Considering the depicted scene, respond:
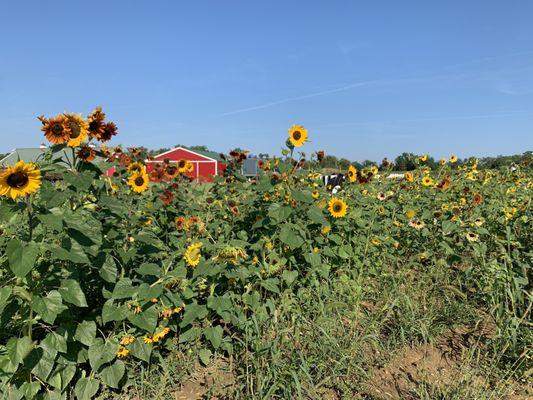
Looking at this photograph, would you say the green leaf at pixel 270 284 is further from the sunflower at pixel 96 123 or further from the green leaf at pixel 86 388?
the sunflower at pixel 96 123

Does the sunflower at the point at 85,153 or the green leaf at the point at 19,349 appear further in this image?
the sunflower at the point at 85,153

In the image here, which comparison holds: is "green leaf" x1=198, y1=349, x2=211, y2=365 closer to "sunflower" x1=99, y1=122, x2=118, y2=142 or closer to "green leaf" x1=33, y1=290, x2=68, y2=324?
"green leaf" x1=33, y1=290, x2=68, y2=324

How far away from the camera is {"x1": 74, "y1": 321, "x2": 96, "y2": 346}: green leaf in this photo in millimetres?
1972

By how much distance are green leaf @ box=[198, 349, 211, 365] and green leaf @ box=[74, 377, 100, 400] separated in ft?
1.94

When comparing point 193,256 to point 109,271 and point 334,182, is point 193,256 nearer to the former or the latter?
point 109,271

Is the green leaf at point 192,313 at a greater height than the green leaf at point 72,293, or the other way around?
the green leaf at point 72,293

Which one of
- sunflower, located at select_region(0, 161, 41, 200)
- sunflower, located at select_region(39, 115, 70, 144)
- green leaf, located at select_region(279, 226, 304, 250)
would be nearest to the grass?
green leaf, located at select_region(279, 226, 304, 250)

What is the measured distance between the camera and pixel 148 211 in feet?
12.3

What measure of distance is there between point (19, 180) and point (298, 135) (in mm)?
2014

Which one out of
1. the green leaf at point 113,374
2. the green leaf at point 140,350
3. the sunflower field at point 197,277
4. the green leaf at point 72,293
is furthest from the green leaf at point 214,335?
the green leaf at point 72,293

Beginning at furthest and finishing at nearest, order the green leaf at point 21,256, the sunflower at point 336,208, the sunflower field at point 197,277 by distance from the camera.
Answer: the sunflower at point 336,208
the sunflower field at point 197,277
the green leaf at point 21,256

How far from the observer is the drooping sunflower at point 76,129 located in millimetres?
2014

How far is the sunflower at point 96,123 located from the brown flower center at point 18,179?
506mm

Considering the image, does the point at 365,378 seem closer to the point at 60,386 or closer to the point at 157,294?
the point at 157,294
